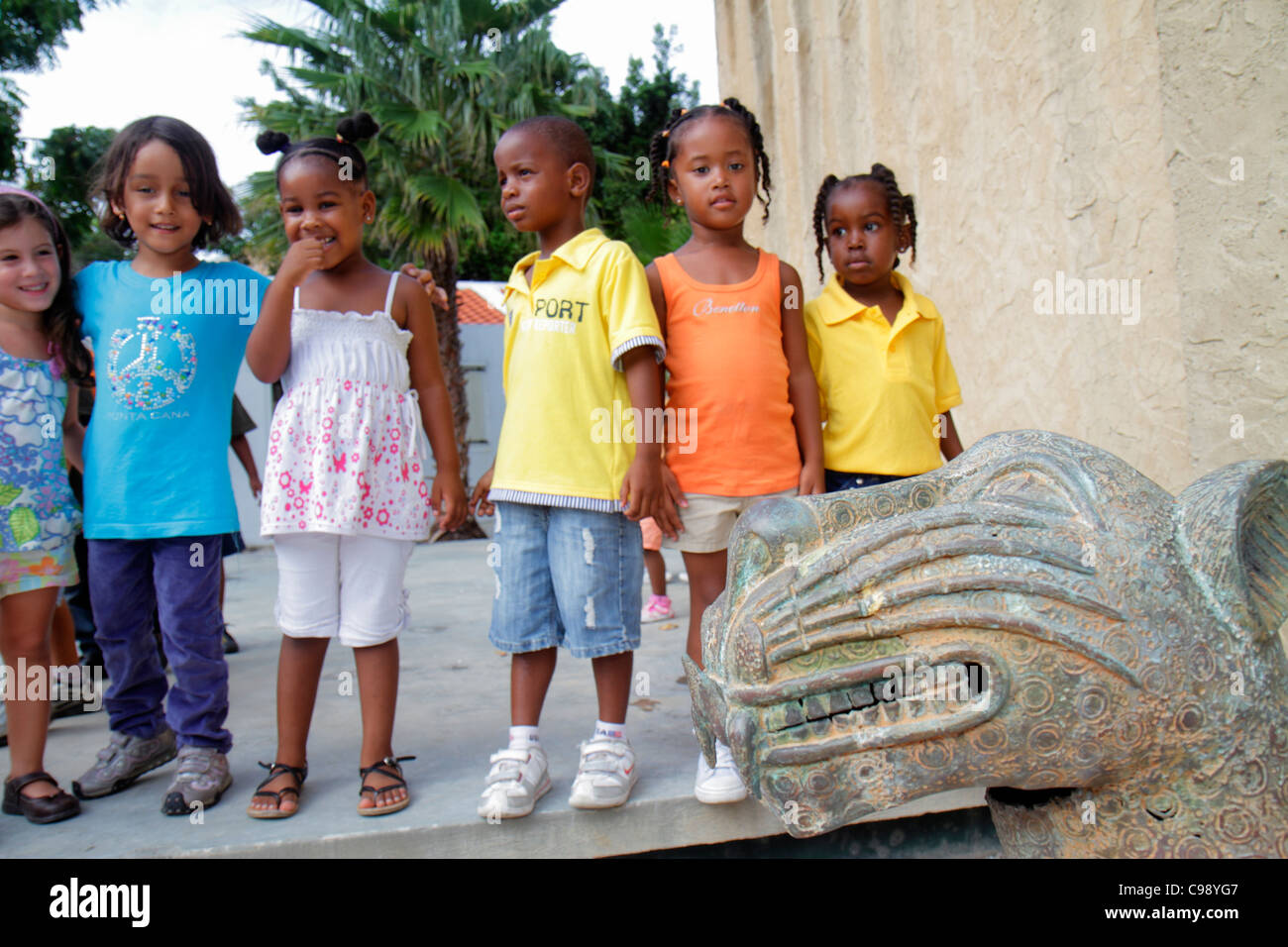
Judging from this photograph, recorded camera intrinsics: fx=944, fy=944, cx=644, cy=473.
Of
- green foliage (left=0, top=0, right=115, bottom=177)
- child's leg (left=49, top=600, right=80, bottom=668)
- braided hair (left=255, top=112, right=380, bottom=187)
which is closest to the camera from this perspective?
braided hair (left=255, top=112, right=380, bottom=187)

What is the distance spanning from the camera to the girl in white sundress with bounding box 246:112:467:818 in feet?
7.06

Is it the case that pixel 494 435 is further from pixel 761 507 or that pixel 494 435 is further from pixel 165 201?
pixel 761 507

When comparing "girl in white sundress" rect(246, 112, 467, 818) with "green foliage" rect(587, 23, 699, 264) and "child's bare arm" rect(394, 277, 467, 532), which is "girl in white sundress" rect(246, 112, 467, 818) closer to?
"child's bare arm" rect(394, 277, 467, 532)

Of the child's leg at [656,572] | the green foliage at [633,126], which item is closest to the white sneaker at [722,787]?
the child's leg at [656,572]

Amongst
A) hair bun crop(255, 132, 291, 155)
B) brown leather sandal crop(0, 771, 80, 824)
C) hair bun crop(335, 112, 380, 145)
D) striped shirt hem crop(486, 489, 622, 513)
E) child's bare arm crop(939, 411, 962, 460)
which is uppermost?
hair bun crop(335, 112, 380, 145)

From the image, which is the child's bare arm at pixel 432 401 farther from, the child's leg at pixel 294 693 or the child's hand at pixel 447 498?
the child's leg at pixel 294 693

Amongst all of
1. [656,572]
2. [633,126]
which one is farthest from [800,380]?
[633,126]

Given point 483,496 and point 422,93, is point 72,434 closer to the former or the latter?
point 483,496

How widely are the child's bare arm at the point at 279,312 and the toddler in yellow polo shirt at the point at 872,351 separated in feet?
4.03

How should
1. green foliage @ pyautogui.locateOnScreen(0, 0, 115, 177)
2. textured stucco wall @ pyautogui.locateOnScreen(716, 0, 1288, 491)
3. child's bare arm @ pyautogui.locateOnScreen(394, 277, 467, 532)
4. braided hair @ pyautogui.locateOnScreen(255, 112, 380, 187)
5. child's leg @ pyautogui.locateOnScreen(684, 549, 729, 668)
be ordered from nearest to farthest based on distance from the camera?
child's leg @ pyautogui.locateOnScreen(684, 549, 729, 668) → braided hair @ pyautogui.locateOnScreen(255, 112, 380, 187) → child's bare arm @ pyautogui.locateOnScreen(394, 277, 467, 532) → textured stucco wall @ pyautogui.locateOnScreen(716, 0, 1288, 491) → green foliage @ pyautogui.locateOnScreen(0, 0, 115, 177)

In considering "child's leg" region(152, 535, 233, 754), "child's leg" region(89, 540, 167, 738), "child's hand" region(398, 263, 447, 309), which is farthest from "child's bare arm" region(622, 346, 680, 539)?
"child's leg" region(89, 540, 167, 738)

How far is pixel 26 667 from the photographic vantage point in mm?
2215

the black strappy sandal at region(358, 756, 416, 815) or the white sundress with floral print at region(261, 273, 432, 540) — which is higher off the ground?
the white sundress with floral print at region(261, 273, 432, 540)
